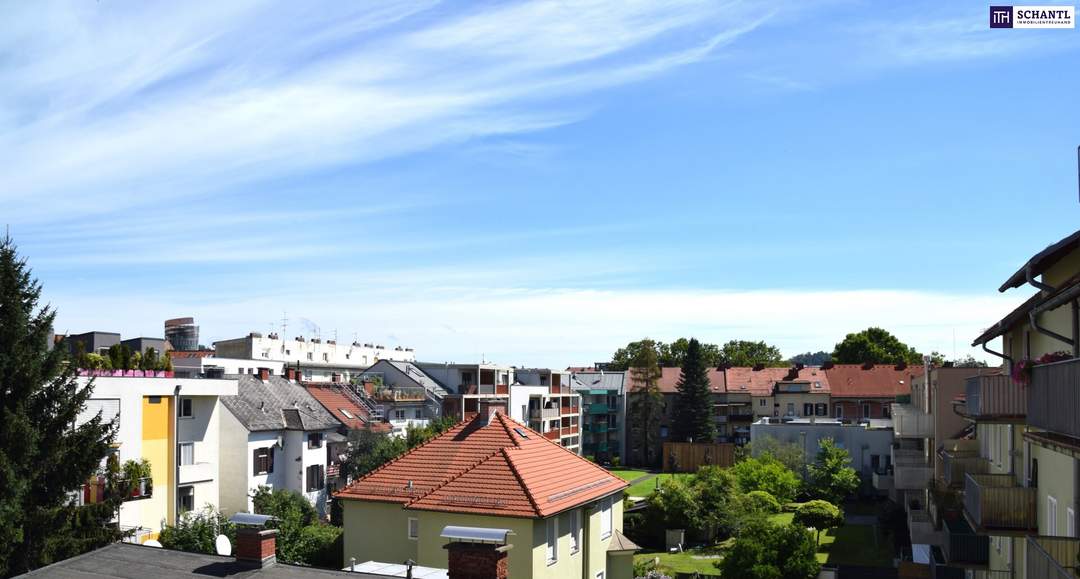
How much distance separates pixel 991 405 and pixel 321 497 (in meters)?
43.0

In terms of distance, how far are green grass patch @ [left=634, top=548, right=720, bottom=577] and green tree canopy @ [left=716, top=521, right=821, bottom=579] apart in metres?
3.47

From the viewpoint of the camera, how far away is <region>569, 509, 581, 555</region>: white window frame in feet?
102

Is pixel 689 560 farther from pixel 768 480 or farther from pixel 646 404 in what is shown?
pixel 646 404

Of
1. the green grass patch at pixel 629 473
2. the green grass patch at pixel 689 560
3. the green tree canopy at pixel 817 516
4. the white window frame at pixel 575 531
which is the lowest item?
the green grass patch at pixel 629 473

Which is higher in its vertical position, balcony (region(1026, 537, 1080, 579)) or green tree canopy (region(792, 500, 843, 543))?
balcony (region(1026, 537, 1080, 579))

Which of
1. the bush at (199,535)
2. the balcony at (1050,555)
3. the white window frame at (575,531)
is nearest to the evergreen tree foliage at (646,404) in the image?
the bush at (199,535)

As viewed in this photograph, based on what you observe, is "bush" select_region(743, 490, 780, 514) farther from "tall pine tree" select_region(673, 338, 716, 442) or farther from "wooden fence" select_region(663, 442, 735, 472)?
"tall pine tree" select_region(673, 338, 716, 442)

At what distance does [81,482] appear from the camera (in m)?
31.8

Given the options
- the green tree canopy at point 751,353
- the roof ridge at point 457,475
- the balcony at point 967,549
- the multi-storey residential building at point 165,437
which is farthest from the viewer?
the green tree canopy at point 751,353

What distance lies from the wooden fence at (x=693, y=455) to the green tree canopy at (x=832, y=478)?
845 inches

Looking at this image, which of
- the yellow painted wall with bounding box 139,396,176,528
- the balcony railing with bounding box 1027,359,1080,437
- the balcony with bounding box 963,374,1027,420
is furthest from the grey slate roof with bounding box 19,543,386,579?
the yellow painted wall with bounding box 139,396,176,528

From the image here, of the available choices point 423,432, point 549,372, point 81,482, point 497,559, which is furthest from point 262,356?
point 497,559

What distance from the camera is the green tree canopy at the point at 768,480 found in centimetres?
6088

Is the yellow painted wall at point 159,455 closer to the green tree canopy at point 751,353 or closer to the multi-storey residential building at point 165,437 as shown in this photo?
the multi-storey residential building at point 165,437
